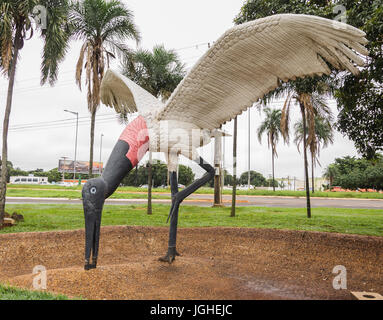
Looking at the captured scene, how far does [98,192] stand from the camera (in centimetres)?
369

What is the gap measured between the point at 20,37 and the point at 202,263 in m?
7.81

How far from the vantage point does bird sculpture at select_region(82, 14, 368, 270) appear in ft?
9.80

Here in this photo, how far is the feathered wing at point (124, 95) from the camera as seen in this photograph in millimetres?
4516

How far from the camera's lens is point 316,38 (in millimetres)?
3002

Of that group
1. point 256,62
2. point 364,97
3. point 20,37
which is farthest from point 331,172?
point 256,62

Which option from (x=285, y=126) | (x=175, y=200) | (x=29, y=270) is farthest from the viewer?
(x=285, y=126)

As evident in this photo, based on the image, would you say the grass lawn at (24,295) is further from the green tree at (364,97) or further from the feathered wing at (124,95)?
the green tree at (364,97)

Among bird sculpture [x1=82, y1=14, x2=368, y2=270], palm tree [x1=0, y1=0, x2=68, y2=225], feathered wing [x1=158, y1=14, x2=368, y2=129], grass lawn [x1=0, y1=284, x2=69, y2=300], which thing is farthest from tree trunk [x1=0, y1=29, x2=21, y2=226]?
feathered wing [x1=158, y1=14, x2=368, y2=129]

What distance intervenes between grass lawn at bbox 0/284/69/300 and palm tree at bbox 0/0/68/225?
16.6ft

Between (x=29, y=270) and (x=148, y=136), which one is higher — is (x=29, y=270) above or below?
below

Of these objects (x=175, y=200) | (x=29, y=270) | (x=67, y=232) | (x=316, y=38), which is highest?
(x=316, y=38)
